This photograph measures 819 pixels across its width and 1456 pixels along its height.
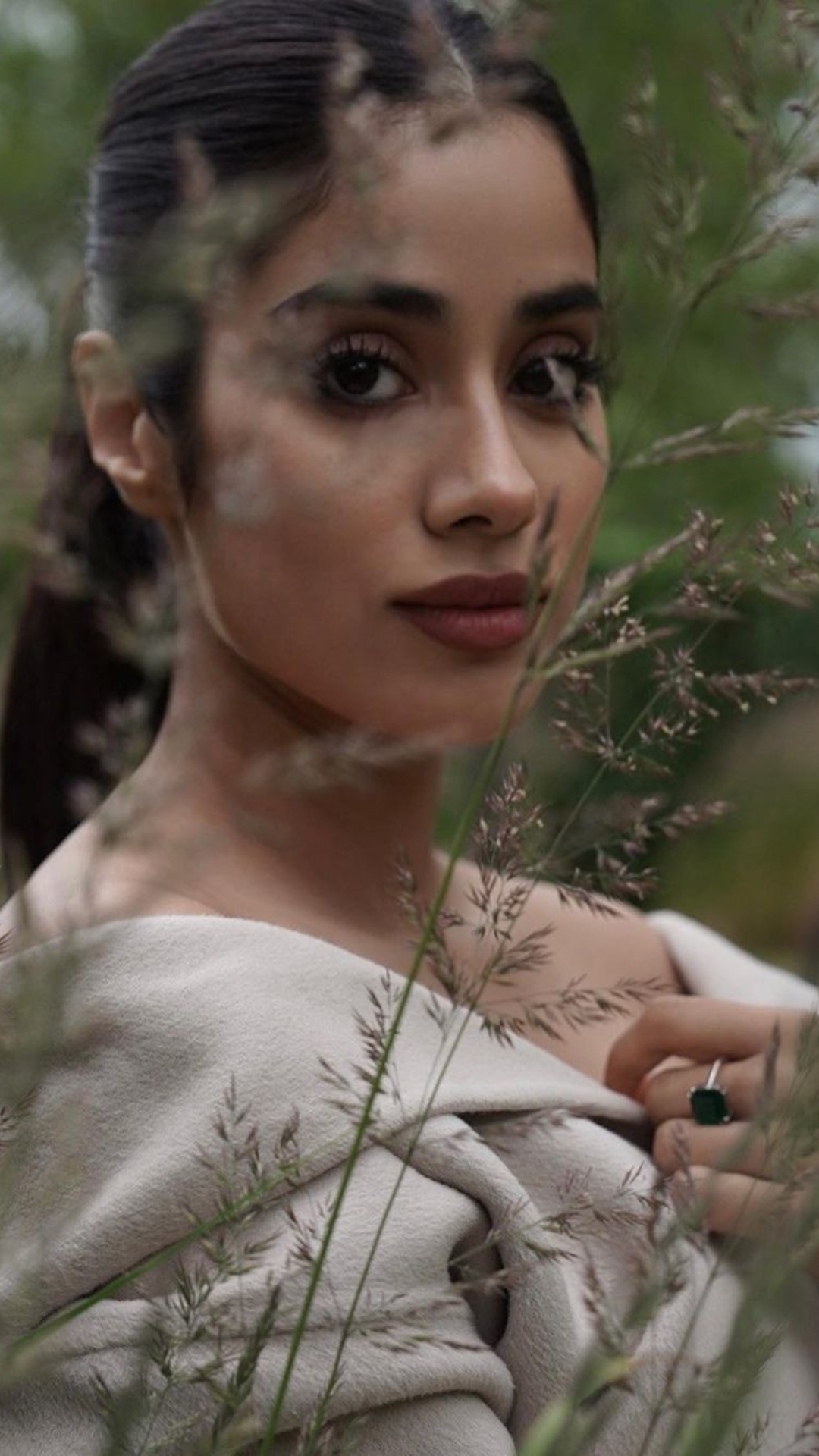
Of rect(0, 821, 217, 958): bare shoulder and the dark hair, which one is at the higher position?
the dark hair

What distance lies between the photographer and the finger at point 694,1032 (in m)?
1.92

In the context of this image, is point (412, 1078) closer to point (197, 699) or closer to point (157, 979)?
point (157, 979)

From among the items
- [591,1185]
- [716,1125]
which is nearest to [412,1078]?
[591,1185]

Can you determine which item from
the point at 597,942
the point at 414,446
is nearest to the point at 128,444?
the point at 414,446

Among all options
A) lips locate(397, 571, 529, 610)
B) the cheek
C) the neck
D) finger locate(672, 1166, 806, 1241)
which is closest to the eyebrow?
the cheek

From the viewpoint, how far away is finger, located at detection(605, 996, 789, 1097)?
1922 millimetres

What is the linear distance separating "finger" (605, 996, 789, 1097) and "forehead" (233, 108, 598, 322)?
27.6 inches

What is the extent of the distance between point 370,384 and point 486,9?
0.83 m

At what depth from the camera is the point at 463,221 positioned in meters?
1.82

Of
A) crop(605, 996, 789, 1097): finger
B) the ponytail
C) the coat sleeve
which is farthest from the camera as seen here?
the ponytail

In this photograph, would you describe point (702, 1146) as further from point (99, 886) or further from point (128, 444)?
point (128, 444)

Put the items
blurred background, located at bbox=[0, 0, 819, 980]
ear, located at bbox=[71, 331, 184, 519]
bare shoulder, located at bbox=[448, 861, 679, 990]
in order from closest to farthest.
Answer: blurred background, located at bbox=[0, 0, 819, 980] < ear, located at bbox=[71, 331, 184, 519] < bare shoulder, located at bbox=[448, 861, 679, 990]

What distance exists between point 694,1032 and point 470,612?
0.46 meters

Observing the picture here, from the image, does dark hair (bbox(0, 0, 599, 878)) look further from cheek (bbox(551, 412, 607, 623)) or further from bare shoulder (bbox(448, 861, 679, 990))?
bare shoulder (bbox(448, 861, 679, 990))
